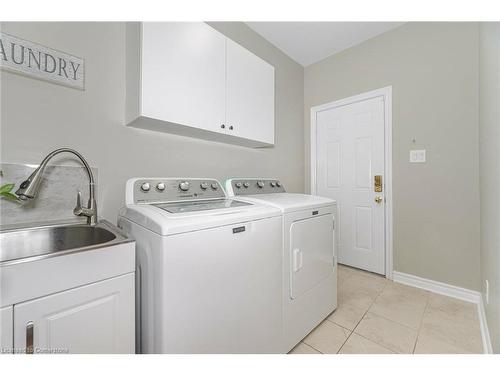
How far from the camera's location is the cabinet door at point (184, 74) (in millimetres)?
1293

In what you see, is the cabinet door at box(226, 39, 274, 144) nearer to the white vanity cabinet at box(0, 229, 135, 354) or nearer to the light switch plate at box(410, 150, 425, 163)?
the white vanity cabinet at box(0, 229, 135, 354)

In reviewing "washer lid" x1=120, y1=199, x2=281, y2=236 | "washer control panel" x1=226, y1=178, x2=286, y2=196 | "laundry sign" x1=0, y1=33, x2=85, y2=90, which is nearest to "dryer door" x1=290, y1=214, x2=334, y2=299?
"washer lid" x1=120, y1=199, x2=281, y2=236

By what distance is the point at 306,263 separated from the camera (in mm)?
1453

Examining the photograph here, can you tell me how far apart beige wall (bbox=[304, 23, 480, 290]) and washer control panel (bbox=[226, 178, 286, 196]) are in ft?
4.35

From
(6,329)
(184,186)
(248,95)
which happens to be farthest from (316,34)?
(6,329)

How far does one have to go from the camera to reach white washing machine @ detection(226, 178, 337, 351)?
1.33 metres

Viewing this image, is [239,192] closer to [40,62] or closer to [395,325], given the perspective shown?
[40,62]

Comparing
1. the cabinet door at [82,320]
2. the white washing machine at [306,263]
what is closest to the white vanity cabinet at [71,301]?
the cabinet door at [82,320]

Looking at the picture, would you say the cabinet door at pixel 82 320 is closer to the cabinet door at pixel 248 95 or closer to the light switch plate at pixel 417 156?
the cabinet door at pixel 248 95

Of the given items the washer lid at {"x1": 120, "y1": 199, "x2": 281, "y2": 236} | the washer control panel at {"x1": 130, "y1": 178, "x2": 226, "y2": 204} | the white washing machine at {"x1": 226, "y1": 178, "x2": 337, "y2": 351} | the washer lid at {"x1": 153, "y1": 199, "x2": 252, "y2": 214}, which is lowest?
the white washing machine at {"x1": 226, "y1": 178, "x2": 337, "y2": 351}

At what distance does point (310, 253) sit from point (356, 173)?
5.07 ft
